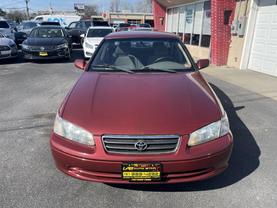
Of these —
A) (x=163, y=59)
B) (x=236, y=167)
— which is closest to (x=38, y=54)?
(x=163, y=59)

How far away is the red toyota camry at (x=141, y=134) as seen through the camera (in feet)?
9.20

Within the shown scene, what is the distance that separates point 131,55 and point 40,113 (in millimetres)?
2397

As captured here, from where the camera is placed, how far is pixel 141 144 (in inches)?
110

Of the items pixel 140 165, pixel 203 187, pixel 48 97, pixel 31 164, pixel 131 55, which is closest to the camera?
pixel 140 165

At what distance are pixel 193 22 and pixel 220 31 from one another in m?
5.18

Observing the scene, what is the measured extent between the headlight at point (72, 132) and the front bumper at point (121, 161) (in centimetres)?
5

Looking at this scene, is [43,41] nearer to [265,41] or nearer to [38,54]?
[38,54]

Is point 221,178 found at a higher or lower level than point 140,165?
lower

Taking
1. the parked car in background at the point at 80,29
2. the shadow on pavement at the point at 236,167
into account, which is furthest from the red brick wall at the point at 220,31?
the parked car in background at the point at 80,29

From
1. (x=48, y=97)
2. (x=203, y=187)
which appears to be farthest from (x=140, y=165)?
(x=48, y=97)

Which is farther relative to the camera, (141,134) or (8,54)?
(8,54)

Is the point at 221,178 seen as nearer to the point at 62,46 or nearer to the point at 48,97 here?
the point at 48,97

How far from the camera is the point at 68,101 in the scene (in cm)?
340

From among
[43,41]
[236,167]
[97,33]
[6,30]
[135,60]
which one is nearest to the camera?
[236,167]
